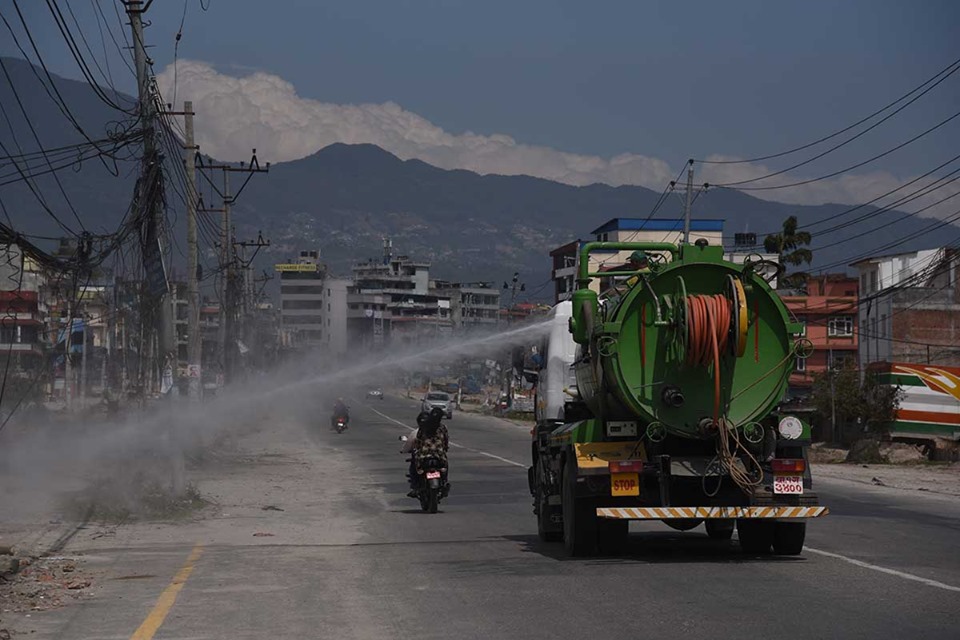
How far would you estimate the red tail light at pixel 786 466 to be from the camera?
13.7 m

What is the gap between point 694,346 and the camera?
13672mm

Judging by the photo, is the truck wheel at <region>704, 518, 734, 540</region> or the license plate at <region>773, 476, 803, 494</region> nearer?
the license plate at <region>773, 476, 803, 494</region>

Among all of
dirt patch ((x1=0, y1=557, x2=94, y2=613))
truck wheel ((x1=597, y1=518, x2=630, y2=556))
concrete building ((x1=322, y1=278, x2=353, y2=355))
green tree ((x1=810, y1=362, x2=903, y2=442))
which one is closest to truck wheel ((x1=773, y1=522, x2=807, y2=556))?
truck wheel ((x1=597, y1=518, x2=630, y2=556))

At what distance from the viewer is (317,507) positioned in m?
24.4

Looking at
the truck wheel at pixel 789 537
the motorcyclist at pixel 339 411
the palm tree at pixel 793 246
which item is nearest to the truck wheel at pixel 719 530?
the truck wheel at pixel 789 537

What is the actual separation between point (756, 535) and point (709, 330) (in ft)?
8.31

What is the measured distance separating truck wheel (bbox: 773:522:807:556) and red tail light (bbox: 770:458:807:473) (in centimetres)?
66

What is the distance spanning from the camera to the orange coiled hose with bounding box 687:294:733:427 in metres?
13.6

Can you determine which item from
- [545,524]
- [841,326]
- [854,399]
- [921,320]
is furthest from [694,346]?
[841,326]

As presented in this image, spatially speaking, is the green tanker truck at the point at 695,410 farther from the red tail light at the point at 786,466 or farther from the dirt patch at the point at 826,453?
the dirt patch at the point at 826,453

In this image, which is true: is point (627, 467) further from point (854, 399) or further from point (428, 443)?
point (854, 399)

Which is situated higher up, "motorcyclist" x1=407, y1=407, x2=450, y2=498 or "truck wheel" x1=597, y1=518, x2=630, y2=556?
"motorcyclist" x1=407, y1=407, x2=450, y2=498

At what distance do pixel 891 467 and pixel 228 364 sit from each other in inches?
1292

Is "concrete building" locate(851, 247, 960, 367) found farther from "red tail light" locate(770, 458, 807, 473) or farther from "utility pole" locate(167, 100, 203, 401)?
"red tail light" locate(770, 458, 807, 473)
